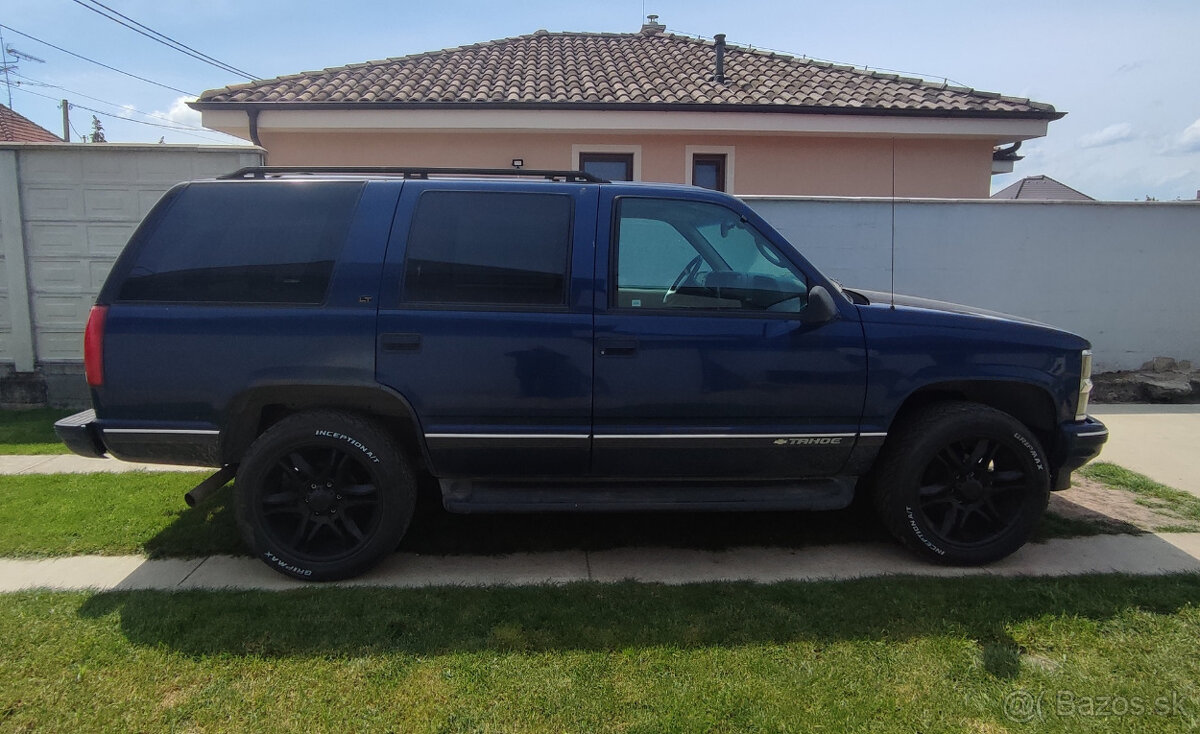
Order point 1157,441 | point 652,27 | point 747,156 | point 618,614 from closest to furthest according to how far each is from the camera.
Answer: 1. point 618,614
2. point 1157,441
3. point 747,156
4. point 652,27

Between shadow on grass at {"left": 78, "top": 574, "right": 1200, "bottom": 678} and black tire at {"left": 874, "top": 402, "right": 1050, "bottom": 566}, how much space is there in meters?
0.25

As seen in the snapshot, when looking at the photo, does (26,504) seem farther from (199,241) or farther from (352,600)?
(352,600)

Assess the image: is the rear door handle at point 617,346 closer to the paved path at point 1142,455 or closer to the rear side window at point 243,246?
the rear side window at point 243,246

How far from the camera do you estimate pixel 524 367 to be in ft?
11.5

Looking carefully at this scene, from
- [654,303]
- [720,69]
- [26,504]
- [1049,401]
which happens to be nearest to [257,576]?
[26,504]

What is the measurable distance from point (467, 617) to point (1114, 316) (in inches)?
338

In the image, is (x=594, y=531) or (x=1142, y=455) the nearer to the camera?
(x=594, y=531)

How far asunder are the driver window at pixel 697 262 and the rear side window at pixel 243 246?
4.82 ft

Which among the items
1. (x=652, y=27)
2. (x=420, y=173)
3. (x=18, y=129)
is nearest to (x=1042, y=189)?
(x=652, y=27)

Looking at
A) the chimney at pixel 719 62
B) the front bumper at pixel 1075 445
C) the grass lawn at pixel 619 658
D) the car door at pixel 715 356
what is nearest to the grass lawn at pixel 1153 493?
the front bumper at pixel 1075 445

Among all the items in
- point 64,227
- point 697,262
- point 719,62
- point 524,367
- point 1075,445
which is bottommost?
point 1075,445

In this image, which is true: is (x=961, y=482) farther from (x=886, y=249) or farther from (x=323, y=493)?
(x=886, y=249)

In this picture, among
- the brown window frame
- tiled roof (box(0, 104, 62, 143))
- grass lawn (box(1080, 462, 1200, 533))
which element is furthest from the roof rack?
tiled roof (box(0, 104, 62, 143))

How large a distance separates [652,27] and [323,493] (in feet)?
49.4
